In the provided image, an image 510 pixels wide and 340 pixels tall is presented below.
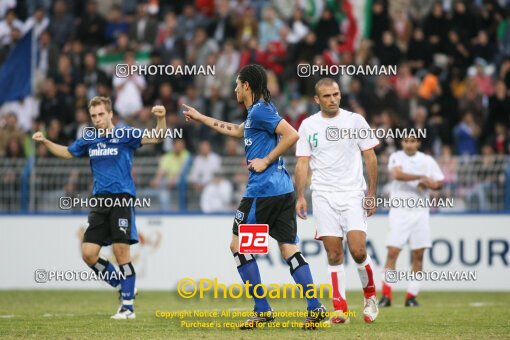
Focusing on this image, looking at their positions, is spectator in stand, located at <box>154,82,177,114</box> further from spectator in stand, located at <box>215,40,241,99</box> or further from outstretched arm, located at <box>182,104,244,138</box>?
outstretched arm, located at <box>182,104,244,138</box>

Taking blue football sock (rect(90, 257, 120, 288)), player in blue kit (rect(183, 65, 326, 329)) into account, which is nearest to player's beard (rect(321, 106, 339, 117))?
player in blue kit (rect(183, 65, 326, 329))

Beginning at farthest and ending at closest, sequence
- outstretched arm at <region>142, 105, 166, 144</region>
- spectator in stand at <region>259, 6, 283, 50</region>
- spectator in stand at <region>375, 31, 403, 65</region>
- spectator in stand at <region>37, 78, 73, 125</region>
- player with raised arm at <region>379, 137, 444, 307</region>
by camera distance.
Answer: spectator in stand at <region>259, 6, 283, 50</region>, spectator in stand at <region>375, 31, 403, 65</region>, spectator in stand at <region>37, 78, 73, 125</region>, player with raised arm at <region>379, 137, 444, 307</region>, outstretched arm at <region>142, 105, 166, 144</region>

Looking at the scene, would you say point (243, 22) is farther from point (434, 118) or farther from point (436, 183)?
point (436, 183)

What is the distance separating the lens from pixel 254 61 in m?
23.3

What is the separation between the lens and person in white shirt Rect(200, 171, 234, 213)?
20.3 meters

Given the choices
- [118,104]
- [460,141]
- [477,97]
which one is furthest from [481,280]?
[118,104]

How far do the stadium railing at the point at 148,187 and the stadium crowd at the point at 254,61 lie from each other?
25cm

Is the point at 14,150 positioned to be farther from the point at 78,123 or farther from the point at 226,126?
the point at 226,126

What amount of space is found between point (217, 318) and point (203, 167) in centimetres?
787

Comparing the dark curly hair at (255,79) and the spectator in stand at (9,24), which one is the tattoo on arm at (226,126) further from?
the spectator in stand at (9,24)

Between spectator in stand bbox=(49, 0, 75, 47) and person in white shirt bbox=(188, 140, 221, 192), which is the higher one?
spectator in stand bbox=(49, 0, 75, 47)

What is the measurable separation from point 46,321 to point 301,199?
11.7ft

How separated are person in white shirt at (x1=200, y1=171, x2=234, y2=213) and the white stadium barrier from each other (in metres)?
0.25

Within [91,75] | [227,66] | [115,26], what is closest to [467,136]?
[227,66]
